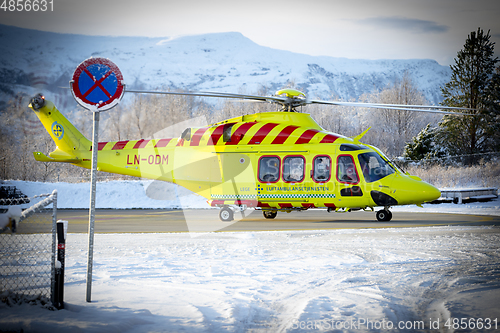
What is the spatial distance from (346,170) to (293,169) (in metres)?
1.78

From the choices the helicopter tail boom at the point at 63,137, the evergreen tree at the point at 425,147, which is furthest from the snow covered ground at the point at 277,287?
the evergreen tree at the point at 425,147

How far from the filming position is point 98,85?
4.92 m

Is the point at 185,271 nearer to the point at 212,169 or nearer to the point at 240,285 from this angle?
the point at 240,285

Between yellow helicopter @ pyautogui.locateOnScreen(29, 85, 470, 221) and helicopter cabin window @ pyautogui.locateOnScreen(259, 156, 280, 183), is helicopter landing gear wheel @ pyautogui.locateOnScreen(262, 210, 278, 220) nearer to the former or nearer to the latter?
yellow helicopter @ pyautogui.locateOnScreen(29, 85, 470, 221)

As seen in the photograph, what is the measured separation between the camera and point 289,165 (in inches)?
541

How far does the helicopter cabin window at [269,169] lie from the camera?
13859 mm

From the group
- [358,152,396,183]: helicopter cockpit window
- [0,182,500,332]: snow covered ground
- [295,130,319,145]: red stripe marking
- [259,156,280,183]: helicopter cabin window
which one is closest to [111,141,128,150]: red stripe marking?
[259,156,280,183]: helicopter cabin window

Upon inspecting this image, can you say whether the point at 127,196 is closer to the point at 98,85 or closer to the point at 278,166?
the point at 278,166

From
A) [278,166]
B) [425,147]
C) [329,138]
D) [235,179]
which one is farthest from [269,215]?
[425,147]

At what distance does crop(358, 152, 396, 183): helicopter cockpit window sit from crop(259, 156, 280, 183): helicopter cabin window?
2818mm

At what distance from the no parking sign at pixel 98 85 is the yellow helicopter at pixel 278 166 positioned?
25.5 ft

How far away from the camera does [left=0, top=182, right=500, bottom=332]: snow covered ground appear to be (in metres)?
4.07

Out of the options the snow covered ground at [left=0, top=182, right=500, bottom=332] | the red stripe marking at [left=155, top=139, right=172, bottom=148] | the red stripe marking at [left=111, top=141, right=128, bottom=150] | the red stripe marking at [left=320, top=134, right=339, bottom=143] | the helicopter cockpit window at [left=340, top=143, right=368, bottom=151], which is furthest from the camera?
the red stripe marking at [left=111, top=141, right=128, bottom=150]

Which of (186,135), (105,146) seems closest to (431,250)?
(186,135)
